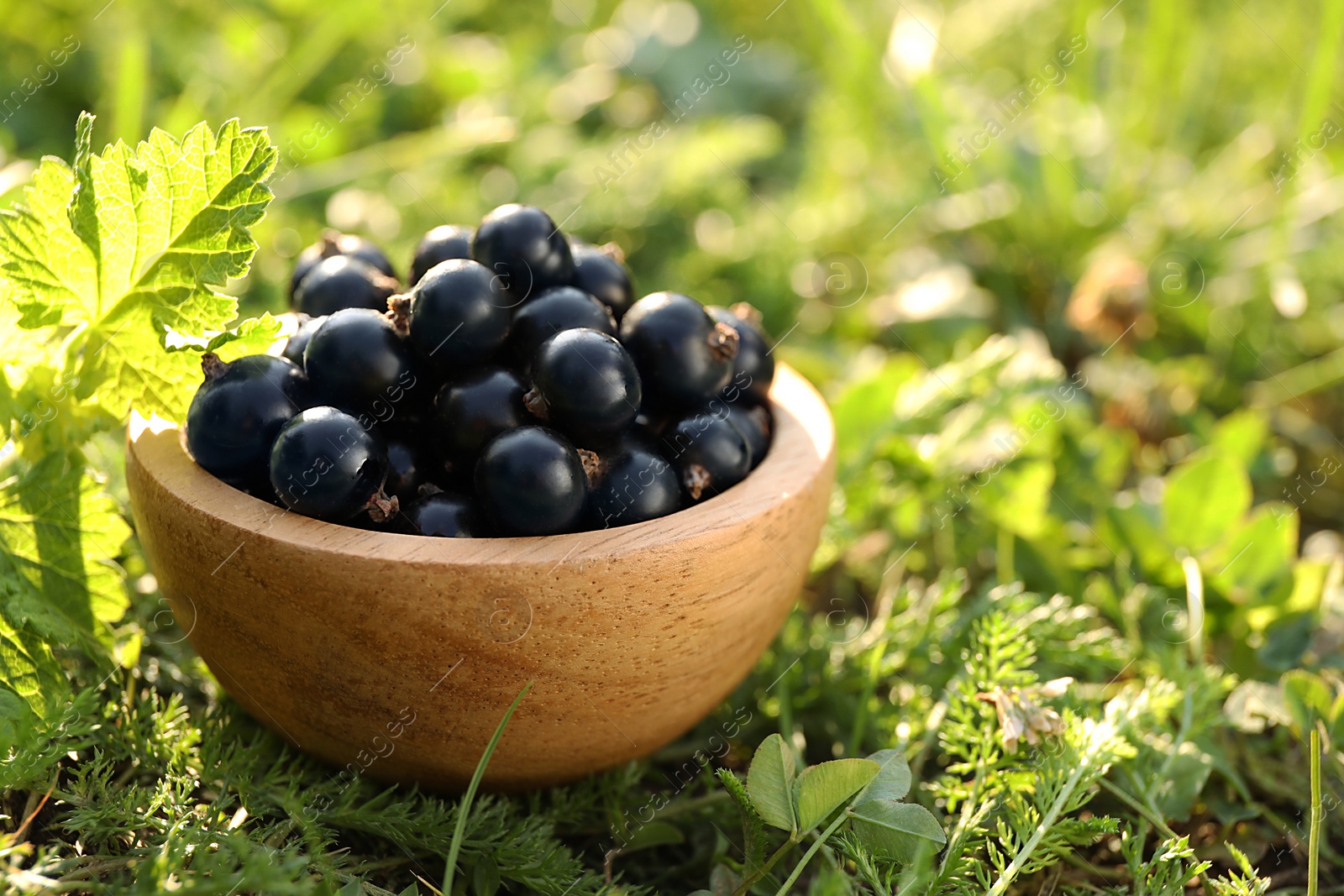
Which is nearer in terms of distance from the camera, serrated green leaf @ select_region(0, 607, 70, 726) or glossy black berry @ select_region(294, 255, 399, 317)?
serrated green leaf @ select_region(0, 607, 70, 726)

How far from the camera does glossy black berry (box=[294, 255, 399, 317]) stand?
1.01 meters

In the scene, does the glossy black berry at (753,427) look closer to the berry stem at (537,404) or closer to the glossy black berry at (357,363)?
the berry stem at (537,404)

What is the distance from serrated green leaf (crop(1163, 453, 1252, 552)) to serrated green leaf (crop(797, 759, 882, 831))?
2.26 feet

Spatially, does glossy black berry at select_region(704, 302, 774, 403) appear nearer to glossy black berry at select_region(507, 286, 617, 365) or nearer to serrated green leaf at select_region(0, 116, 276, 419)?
glossy black berry at select_region(507, 286, 617, 365)

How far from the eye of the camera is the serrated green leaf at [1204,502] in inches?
52.3

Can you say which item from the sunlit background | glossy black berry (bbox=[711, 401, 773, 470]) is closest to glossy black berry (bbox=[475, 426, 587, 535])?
glossy black berry (bbox=[711, 401, 773, 470])

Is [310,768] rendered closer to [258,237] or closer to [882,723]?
[882,723]

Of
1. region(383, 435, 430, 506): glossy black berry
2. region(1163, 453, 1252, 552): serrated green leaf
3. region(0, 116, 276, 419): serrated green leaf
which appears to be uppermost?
region(0, 116, 276, 419): serrated green leaf

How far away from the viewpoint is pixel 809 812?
881 mm

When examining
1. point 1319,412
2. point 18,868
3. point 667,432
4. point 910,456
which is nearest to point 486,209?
point 910,456

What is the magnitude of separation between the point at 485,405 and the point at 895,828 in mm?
516

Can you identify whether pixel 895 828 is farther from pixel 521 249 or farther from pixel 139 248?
pixel 139 248

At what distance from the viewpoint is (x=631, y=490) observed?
2.90 ft

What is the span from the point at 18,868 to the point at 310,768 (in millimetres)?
239
